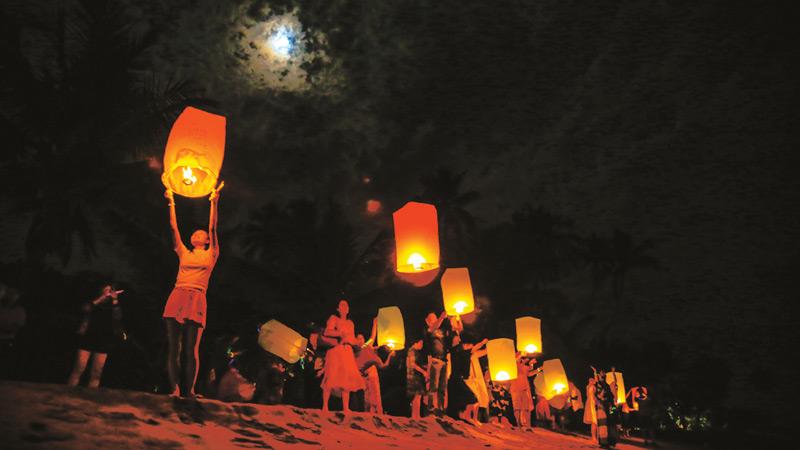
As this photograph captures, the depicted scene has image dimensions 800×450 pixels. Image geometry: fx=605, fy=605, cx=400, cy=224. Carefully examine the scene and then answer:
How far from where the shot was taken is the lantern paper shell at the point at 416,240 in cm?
971

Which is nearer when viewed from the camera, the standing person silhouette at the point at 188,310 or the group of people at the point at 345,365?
the standing person silhouette at the point at 188,310

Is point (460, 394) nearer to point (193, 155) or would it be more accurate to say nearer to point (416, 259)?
point (416, 259)

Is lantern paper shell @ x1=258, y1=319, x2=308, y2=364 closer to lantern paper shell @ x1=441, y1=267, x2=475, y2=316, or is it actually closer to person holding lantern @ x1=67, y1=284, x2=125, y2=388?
lantern paper shell @ x1=441, y1=267, x2=475, y2=316

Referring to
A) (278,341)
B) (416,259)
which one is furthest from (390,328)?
(416,259)

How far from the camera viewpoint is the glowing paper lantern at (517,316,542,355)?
14422 mm

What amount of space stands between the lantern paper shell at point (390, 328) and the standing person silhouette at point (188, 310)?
6.76 metres

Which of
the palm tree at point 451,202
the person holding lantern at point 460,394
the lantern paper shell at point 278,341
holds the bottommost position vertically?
the person holding lantern at point 460,394

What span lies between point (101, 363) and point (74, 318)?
9.54 m

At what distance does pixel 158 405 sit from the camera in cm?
610

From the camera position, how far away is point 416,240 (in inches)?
384

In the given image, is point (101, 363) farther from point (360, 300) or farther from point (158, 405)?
point (360, 300)

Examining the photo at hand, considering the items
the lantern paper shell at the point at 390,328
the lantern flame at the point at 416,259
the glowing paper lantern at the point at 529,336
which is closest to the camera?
the lantern flame at the point at 416,259

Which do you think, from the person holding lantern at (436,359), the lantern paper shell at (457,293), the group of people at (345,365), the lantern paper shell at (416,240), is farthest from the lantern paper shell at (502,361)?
the lantern paper shell at (416,240)

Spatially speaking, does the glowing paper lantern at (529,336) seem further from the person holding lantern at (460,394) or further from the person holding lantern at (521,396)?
the person holding lantern at (460,394)
